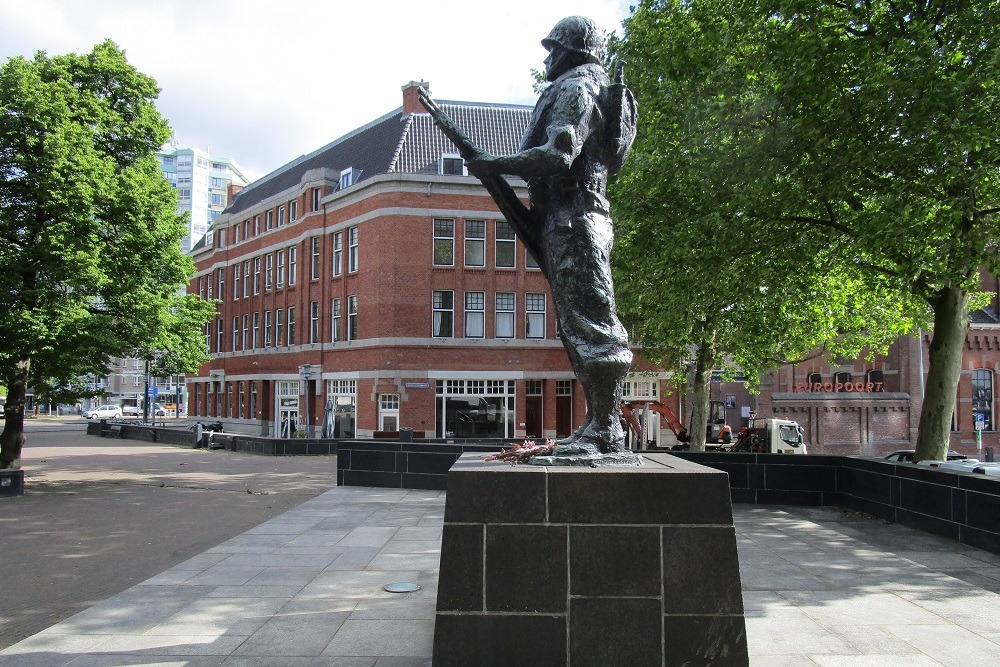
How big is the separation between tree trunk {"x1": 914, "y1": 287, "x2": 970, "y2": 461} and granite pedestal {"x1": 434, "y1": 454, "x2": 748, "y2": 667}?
1119 cm

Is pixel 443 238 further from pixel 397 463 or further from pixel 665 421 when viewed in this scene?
pixel 397 463

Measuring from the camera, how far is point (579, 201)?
193 inches

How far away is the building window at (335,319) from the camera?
119 feet

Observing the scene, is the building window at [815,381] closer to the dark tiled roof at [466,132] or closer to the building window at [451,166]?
the dark tiled roof at [466,132]

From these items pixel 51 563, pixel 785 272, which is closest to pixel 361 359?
pixel 785 272

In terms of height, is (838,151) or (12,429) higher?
(838,151)

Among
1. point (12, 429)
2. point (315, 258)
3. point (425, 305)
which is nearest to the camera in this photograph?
point (12, 429)

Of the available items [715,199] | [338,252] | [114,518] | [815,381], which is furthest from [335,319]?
[815,381]

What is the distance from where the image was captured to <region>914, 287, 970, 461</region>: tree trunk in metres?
13.0

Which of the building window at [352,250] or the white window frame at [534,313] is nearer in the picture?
the white window frame at [534,313]

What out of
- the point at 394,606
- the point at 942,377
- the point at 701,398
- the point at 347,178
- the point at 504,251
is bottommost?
the point at 394,606

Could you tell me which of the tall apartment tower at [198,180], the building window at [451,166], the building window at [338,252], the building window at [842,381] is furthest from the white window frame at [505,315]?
the tall apartment tower at [198,180]

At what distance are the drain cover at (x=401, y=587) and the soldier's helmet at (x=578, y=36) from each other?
462 cm

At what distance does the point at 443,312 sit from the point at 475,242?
3.70 metres
